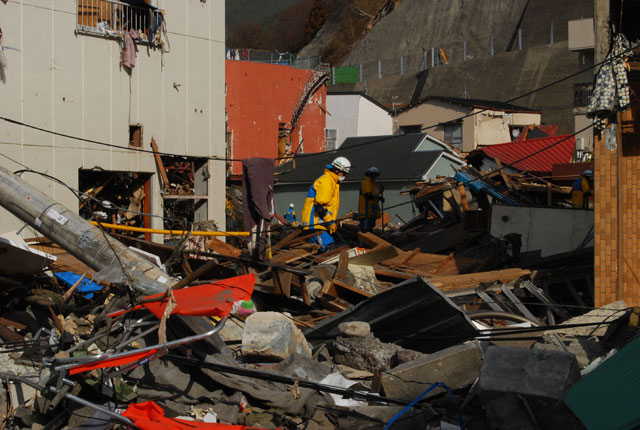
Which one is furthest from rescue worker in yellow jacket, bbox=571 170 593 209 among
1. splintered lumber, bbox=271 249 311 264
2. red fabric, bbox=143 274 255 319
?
red fabric, bbox=143 274 255 319

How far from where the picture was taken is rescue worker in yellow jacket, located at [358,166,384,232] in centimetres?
1452

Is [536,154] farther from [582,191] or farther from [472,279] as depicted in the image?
[472,279]

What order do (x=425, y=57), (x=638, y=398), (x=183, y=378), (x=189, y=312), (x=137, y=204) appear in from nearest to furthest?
1. (x=638, y=398)
2. (x=189, y=312)
3. (x=183, y=378)
4. (x=137, y=204)
5. (x=425, y=57)

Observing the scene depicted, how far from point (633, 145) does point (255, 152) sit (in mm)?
25778

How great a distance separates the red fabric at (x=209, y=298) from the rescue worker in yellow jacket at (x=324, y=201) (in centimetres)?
517

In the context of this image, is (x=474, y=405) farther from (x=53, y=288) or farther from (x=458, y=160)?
(x=458, y=160)

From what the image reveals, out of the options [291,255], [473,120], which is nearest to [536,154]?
[473,120]

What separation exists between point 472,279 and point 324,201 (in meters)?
3.29

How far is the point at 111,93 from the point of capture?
16156 millimetres

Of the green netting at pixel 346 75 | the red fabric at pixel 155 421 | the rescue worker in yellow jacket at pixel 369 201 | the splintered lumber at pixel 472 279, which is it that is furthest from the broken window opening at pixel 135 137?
the green netting at pixel 346 75

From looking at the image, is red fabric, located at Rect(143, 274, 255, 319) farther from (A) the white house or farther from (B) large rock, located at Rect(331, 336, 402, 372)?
(A) the white house

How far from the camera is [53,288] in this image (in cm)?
961

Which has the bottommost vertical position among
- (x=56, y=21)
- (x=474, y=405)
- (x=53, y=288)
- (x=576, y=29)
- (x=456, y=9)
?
(x=474, y=405)

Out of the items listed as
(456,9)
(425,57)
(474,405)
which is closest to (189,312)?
(474,405)
